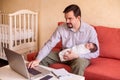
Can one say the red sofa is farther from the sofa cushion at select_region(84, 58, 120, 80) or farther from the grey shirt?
the grey shirt

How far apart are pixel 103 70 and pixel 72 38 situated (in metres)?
0.54

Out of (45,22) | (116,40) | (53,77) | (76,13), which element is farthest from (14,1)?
(53,77)

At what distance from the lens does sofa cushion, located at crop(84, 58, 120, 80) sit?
80.8 inches

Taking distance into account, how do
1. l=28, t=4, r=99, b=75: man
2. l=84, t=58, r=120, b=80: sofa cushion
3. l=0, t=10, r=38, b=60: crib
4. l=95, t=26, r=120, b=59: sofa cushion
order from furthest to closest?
l=0, t=10, r=38, b=60: crib
l=95, t=26, r=120, b=59: sofa cushion
l=28, t=4, r=99, b=75: man
l=84, t=58, r=120, b=80: sofa cushion

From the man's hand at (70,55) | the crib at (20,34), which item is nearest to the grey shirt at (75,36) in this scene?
the man's hand at (70,55)

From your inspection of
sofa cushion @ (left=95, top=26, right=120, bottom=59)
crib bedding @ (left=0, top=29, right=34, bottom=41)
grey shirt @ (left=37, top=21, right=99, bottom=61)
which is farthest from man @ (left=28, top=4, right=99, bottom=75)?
crib bedding @ (left=0, top=29, right=34, bottom=41)

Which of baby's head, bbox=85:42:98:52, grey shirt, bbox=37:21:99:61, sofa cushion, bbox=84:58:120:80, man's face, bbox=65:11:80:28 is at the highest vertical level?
man's face, bbox=65:11:80:28

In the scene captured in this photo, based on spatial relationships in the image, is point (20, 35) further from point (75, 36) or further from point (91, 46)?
point (91, 46)

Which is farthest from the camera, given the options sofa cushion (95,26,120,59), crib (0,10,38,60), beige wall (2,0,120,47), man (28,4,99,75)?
crib (0,10,38,60)

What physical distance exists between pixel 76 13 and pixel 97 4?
2.23ft

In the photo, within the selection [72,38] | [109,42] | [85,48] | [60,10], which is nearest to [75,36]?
[72,38]

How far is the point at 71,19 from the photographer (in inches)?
90.4

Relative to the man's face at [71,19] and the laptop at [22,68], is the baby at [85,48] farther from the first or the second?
the laptop at [22,68]

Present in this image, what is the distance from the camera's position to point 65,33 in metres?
2.45
